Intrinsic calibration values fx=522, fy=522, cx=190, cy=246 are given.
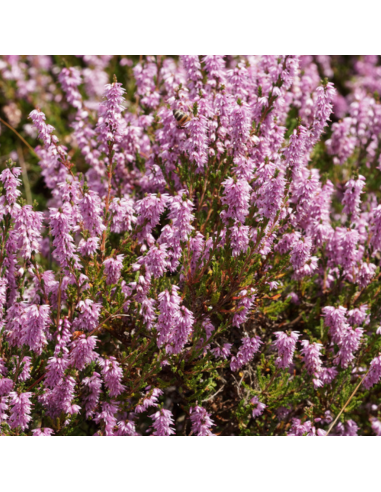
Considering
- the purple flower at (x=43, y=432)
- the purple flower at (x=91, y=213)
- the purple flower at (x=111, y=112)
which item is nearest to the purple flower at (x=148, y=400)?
the purple flower at (x=43, y=432)

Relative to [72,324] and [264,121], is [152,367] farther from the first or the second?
[264,121]

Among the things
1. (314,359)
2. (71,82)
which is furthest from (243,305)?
(71,82)

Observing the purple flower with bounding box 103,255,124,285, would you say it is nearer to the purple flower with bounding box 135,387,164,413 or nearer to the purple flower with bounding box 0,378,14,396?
the purple flower with bounding box 135,387,164,413

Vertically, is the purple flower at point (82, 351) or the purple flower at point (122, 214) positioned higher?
the purple flower at point (122, 214)

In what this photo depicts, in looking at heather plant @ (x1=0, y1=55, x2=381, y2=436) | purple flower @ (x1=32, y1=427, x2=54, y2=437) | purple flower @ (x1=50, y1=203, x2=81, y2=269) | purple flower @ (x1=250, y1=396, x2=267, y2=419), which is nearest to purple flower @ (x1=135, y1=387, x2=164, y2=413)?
heather plant @ (x1=0, y1=55, x2=381, y2=436)

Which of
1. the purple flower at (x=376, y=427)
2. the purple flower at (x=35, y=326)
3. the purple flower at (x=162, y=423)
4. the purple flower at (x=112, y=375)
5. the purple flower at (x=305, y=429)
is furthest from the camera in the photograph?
the purple flower at (x=376, y=427)

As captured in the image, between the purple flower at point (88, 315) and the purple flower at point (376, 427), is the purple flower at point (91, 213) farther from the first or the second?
the purple flower at point (376, 427)

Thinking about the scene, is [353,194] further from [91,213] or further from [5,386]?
[5,386]
